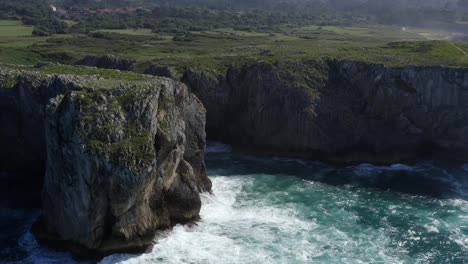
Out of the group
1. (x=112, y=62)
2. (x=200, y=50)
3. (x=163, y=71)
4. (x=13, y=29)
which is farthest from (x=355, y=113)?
(x=13, y=29)

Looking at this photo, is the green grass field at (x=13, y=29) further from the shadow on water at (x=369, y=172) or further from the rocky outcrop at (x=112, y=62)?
the shadow on water at (x=369, y=172)

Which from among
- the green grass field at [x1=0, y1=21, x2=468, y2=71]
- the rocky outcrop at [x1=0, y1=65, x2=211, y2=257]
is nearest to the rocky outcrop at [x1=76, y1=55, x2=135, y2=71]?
the green grass field at [x1=0, y1=21, x2=468, y2=71]

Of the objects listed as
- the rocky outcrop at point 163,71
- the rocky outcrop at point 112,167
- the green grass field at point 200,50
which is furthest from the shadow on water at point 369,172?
the green grass field at point 200,50

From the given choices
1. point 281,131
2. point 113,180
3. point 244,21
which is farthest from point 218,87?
point 244,21

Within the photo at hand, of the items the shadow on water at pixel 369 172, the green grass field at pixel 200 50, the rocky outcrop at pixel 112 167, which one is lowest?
the shadow on water at pixel 369 172

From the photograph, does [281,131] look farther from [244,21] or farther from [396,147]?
[244,21]

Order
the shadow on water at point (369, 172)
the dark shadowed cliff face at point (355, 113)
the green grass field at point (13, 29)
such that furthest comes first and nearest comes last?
the green grass field at point (13, 29) → the dark shadowed cliff face at point (355, 113) → the shadow on water at point (369, 172)

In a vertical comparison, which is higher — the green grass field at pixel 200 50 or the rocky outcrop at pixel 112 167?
the green grass field at pixel 200 50

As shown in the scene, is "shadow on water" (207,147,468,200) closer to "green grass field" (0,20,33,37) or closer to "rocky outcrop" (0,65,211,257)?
"rocky outcrop" (0,65,211,257)
